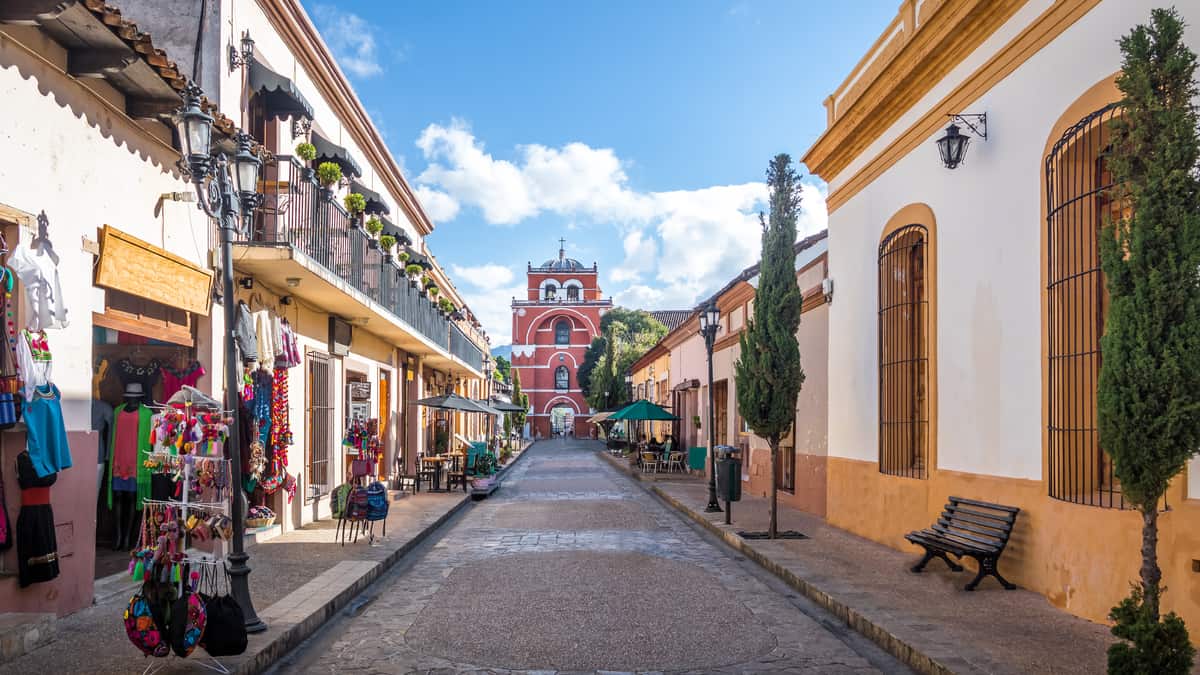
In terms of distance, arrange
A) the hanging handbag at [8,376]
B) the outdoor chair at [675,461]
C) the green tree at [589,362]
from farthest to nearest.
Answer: the green tree at [589,362]
the outdoor chair at [675,461]
the hanging handbag at [8,376]

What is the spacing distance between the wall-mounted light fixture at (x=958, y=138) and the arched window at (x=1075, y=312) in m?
1.49

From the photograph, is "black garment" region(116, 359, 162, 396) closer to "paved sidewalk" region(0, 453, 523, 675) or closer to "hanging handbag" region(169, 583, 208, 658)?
"paved sidewalk" region(0, 453, 523, 675)

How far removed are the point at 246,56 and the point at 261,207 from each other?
1.84 meters

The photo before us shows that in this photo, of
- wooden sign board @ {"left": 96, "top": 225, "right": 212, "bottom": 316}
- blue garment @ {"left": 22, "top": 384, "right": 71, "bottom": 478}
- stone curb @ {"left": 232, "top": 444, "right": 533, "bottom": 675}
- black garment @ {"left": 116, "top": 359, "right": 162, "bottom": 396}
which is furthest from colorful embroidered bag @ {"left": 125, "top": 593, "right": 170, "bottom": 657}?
black garment @ {"left": 116, "top": 359, "right": 162, "bottom": 396}

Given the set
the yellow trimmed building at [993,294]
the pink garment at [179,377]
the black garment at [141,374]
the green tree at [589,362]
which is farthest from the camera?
the green tree at [589,362]

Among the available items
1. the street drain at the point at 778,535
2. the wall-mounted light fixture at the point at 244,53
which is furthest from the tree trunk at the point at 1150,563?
the wall-mounted light fixture at the point at 244,53

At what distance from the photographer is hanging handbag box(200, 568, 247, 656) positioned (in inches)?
227

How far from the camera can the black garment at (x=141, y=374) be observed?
32.6 feet

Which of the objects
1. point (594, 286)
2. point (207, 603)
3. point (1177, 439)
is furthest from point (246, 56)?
point (594, 286)

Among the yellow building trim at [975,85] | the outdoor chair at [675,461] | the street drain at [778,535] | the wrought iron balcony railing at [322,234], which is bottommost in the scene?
the outdoor chair at [675,461]

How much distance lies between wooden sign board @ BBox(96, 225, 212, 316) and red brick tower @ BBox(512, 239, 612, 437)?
68.5 m

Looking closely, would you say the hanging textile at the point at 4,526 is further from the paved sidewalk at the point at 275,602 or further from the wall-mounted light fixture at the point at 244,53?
the wall-mounted light fixture at the point at 244,53

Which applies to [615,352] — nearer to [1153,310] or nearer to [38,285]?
[38,285]

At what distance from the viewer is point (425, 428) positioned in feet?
88.0
